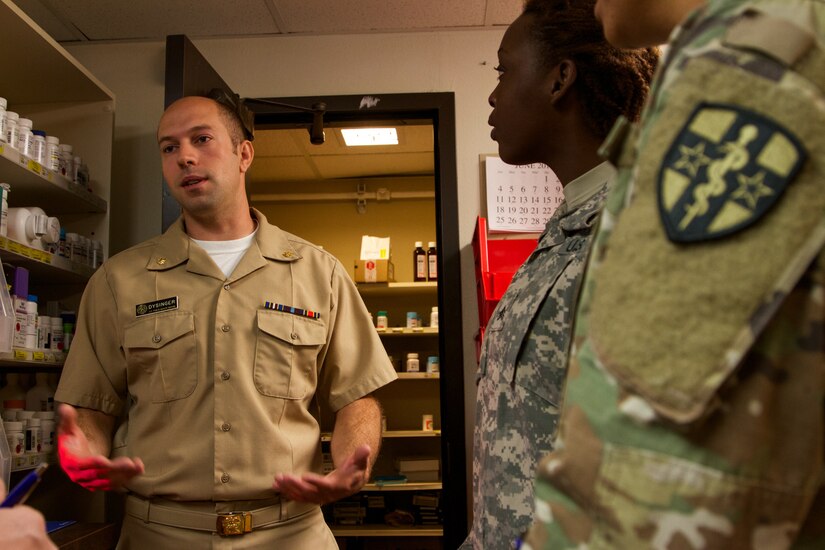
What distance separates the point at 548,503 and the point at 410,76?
110 inches

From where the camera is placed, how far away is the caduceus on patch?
1.39ft

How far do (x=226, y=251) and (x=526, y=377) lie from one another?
129cm

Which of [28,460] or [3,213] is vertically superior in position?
[3,213]

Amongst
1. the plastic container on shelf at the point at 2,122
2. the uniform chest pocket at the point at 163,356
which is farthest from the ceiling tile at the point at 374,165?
the uniform chest pocket at the point at 163,356

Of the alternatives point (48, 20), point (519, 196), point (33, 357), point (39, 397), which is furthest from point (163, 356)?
point (48, 20)

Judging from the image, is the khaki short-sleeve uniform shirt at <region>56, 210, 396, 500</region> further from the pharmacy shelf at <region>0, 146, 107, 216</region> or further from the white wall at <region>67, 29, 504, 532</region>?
the white wall at <region>67, 29, 504, 532</region>

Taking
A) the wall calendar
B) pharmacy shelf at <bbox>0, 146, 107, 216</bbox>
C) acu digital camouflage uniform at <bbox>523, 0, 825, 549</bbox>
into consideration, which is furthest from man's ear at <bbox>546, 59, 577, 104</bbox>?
pharmacy shelf at <bbox>0, 146, 107, 216</bbox>

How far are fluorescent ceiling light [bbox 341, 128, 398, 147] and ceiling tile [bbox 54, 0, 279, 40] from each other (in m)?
1.86

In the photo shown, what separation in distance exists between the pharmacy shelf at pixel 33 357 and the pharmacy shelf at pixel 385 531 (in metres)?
3.04

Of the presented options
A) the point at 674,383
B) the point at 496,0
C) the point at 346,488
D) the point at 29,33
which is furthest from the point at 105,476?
the point at 496,0

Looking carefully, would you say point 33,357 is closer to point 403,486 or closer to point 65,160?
point 65,160

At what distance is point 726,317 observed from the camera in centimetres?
42

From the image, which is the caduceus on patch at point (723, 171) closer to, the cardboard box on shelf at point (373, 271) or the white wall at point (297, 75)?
the white wall at point (297, 75)

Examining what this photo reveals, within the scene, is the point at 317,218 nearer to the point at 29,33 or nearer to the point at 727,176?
the point at 29,33
